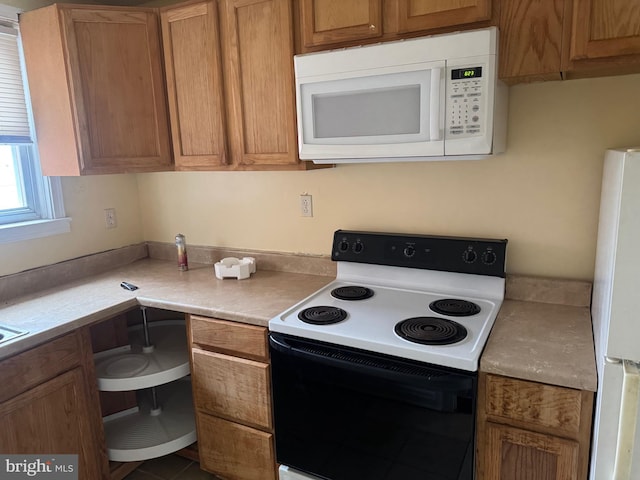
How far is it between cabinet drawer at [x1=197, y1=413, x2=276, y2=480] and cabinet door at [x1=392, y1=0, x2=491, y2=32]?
1600mm

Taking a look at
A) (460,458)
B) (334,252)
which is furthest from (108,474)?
(460,458)

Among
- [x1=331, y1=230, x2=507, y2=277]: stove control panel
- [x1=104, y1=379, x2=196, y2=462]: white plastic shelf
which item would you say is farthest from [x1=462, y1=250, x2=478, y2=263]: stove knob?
[x1=104, y1=379, x2=196, y2=462]: white plastic shelf

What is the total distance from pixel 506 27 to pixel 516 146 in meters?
0.47

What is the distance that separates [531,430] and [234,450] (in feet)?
3.90

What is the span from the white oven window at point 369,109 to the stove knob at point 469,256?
54cm

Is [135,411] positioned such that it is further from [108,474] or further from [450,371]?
[450,371]

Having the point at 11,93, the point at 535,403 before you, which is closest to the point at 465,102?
the point at 535,403

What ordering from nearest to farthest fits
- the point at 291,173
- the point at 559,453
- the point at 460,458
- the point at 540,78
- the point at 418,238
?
the point at 559,453, the point at 460,458, the point at 540,78, the point at 418,238, the point at 291,173

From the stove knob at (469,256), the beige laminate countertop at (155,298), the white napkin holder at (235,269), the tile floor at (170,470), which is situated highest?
the stove knob at (469,256)

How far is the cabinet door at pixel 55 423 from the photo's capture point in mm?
1591

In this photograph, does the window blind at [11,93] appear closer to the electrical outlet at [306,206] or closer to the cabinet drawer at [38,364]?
the cabinet drawer at [38,364]

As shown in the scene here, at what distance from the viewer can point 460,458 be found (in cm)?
138

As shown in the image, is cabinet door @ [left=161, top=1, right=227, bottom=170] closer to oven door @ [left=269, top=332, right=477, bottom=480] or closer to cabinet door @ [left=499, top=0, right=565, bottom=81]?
oven door @ [left=269, top=332, right=477, bottom=480]

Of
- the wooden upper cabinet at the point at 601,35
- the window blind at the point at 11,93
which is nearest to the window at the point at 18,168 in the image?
the window blind at the point at 11,93
